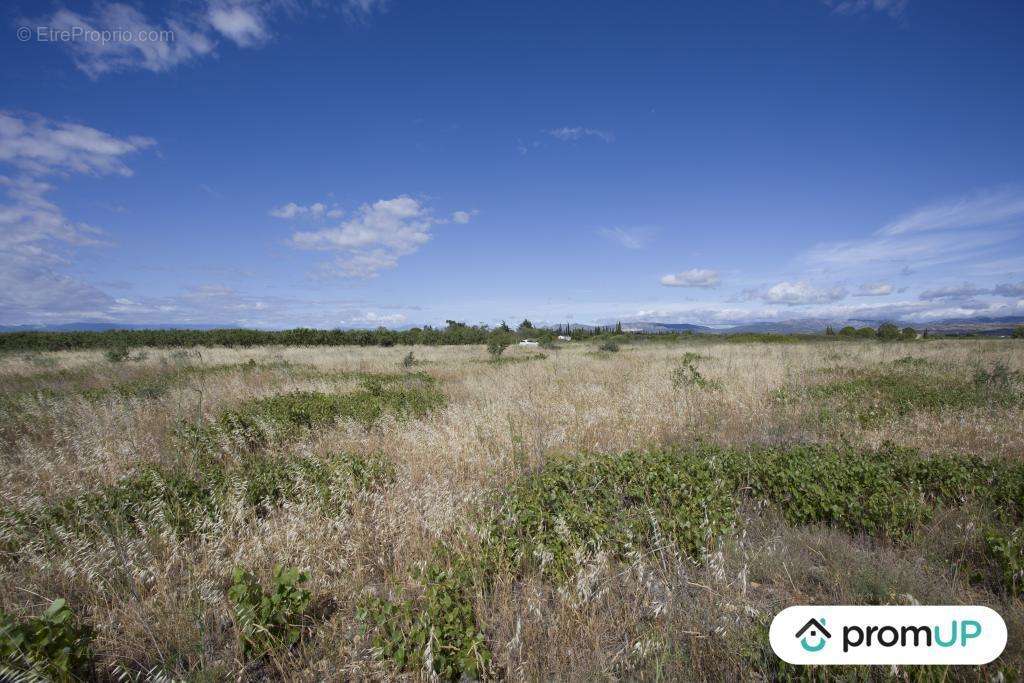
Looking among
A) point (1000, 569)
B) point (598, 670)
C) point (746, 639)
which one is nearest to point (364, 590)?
point (598, 670)

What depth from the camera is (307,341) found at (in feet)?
158

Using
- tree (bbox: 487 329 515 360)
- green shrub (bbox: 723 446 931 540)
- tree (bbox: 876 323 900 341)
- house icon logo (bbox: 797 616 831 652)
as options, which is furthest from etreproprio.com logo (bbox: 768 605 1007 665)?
tree (bbox: 876 323 900 341)

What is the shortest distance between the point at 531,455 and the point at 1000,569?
446 centimetres

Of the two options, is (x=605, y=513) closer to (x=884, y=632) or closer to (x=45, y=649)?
(x=884, y=632)

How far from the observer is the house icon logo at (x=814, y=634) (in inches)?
93.8

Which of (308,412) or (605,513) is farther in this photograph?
(308,412)

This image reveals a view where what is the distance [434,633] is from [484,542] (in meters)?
1.09

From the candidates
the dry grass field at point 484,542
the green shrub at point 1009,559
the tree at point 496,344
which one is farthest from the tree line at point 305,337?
the green shrub at point 1009,559

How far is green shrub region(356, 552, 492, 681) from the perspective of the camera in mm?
2355

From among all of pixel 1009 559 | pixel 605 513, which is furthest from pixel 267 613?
pixel 1009 559

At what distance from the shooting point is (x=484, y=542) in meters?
3.45

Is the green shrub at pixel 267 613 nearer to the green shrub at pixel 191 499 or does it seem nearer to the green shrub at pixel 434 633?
the green shrub at pixel 434 633

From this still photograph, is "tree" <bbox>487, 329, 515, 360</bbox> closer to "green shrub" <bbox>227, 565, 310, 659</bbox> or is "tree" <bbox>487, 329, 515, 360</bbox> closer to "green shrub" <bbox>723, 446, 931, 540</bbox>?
"green shrub" <bbox>723, 446, 931, 540</bbox>

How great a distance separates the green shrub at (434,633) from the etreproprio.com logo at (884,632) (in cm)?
180
